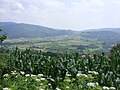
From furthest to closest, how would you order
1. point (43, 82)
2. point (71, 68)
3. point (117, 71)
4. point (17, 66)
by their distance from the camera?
point (17, 66), point (71, 68), point (117, 71), point (43, 82)

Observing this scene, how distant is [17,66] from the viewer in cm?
2995

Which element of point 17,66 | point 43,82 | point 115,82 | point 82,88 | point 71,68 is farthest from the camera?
point 17,66

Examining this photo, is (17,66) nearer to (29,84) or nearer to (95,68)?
(95,68)

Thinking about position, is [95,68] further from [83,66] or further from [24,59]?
[24,59]

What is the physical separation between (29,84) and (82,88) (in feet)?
6.83

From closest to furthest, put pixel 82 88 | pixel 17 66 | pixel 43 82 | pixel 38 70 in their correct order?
pixel 82 88, pixel 43 82, pixel 38 70, pixel 17 66

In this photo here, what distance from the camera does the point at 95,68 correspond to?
81.5 ft

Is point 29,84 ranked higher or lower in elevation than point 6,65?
higher

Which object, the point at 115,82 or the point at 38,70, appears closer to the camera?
the point at 115,82

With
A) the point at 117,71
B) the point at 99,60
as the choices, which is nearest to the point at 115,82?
the point at 117,71

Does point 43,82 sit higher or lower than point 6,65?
higher

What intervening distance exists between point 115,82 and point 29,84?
274 inches

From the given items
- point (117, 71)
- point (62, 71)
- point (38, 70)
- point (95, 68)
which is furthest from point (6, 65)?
point (117, 71)

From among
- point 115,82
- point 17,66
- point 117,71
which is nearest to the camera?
point 115,82
